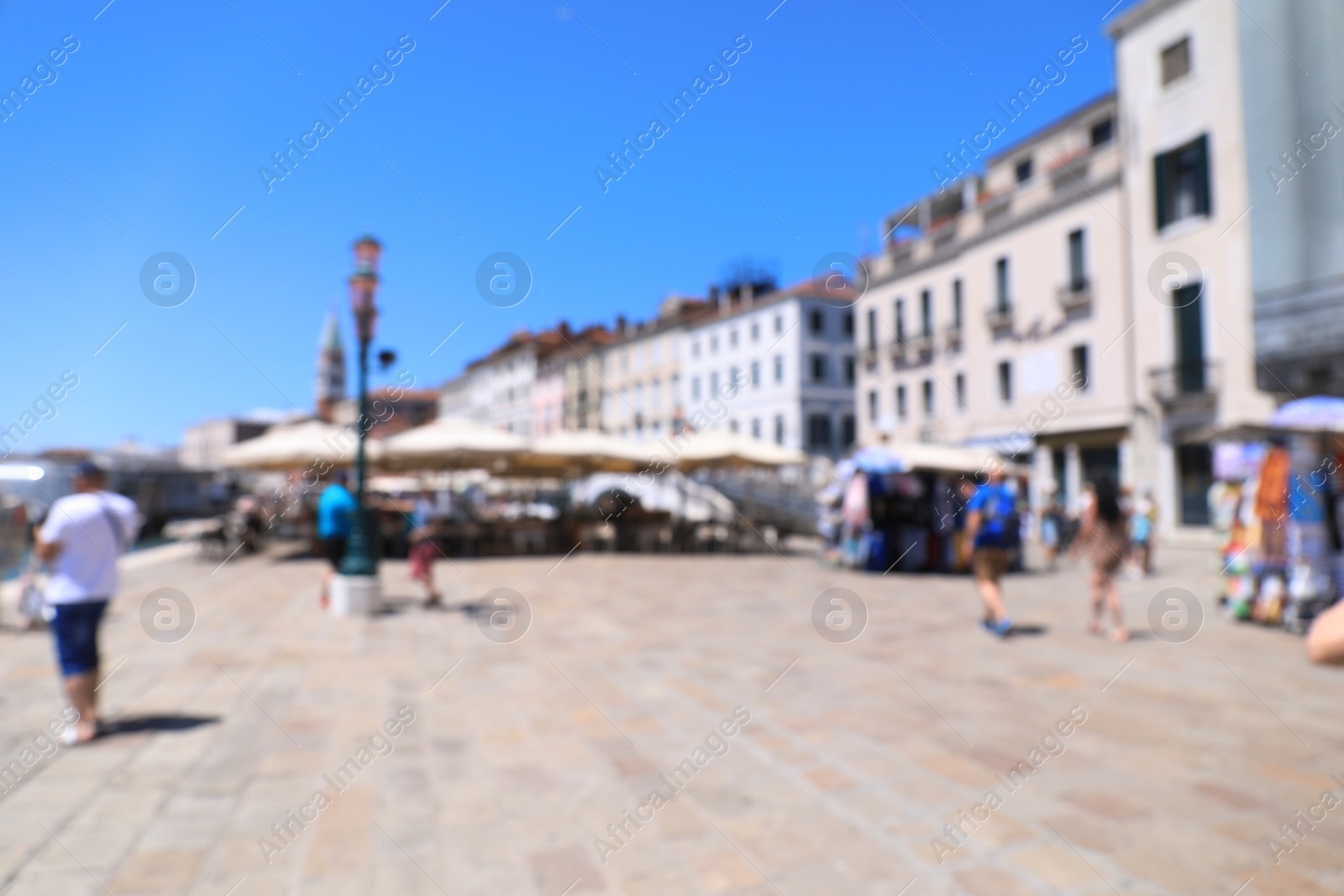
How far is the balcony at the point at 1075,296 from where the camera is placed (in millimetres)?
24625

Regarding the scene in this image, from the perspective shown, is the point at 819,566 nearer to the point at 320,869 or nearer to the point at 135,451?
the point at 320,869

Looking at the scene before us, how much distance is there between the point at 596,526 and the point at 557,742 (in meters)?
15.2

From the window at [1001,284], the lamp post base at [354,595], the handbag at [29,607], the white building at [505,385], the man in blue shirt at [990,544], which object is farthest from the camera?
the white building at [505,385]

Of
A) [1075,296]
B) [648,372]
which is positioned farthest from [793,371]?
[1075,296]

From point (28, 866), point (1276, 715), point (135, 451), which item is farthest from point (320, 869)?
point (135, 451)

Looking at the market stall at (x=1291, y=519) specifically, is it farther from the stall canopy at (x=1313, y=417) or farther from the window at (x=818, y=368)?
the window at (x=818, y=368)

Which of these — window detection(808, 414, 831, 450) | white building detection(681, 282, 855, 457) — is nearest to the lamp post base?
white building detection(681, 282, 855, 457)

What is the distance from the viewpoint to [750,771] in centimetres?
403

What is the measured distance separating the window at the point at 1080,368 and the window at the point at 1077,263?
5.81 feet

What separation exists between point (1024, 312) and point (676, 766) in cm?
2613

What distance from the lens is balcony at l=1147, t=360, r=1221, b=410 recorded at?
69.6 ft

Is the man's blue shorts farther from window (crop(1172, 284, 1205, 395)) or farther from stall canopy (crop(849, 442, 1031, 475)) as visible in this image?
window (crop(1172, 284, 1205, 395))

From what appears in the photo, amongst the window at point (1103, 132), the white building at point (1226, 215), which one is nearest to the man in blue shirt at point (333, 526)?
the white building at point (1226, 215)

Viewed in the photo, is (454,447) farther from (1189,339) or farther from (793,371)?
(793,371)
